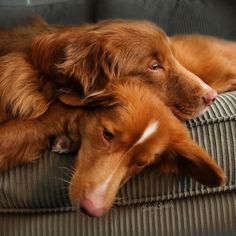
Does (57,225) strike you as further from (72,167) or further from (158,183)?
(158,183)

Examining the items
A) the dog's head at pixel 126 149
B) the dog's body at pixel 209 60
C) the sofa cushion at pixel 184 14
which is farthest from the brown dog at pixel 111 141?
the sofa cushion at pixel 184 14

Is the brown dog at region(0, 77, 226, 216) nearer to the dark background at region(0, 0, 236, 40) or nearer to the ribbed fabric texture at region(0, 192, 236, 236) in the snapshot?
the ribbed fabric texture at region(0, 192, 236, 236)

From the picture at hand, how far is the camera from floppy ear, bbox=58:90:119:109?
1.22m

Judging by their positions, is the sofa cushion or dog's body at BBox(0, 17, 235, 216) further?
the sofa cushion

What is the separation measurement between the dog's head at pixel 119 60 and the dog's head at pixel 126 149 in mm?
107

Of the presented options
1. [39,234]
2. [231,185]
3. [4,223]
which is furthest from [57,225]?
[231,185]

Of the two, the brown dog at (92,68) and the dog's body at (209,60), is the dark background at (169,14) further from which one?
the brown dog at (92,68)

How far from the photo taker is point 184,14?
8.05ft

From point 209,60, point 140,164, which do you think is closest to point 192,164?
point 140,164

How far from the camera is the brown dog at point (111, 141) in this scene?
3.70 feet

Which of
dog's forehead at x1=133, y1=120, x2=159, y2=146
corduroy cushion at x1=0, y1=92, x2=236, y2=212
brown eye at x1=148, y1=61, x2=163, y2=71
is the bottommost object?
corduroy cushion at x1=0, y1=92, x2=236, y2=212

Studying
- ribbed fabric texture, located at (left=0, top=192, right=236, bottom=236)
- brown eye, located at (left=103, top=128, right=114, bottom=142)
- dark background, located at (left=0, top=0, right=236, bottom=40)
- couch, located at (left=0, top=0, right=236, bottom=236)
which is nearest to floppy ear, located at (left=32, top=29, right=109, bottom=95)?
brown eye, located at (left=103, top=128, right=114, bottom=142)

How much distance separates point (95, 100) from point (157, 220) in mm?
431

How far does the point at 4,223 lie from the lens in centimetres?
130
